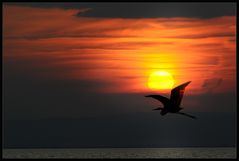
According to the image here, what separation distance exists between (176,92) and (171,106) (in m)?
1.54

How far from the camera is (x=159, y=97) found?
52.0 metres

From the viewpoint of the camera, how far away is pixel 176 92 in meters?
51.1

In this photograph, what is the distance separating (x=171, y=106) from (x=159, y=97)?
1111mm

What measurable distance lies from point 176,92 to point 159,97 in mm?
1506

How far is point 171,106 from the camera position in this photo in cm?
5225
